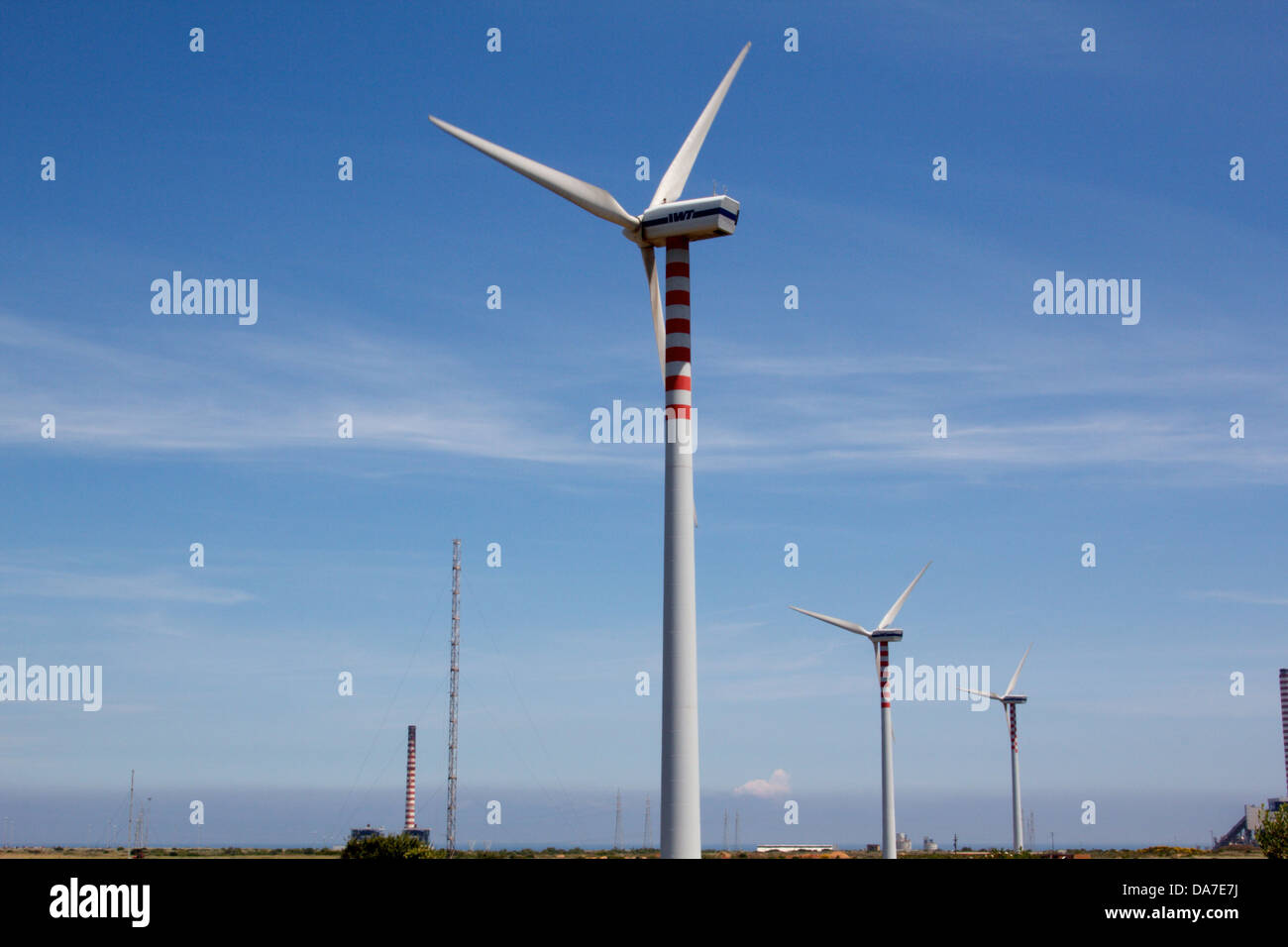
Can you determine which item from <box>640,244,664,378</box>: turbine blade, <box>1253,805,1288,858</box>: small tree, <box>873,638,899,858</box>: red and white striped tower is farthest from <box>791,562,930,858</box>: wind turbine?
<box>640,244,664,378</box>: turbine blade

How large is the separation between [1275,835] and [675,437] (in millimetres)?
84097

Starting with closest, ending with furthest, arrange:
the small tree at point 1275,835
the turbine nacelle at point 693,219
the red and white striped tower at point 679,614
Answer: the red and white striped tower at point 679,614 < the turbine nacelle at point 693,219 < the small tree at point 1275,835

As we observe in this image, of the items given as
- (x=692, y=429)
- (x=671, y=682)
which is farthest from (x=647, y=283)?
(x=671, y=682)

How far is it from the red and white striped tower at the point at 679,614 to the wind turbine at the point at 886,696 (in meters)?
64.5

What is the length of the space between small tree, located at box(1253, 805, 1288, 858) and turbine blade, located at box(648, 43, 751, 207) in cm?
8369

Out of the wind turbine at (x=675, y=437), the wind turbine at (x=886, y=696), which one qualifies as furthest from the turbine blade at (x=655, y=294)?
the wind turbine at (x=886, y=696)

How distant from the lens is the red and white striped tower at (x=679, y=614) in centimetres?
5028

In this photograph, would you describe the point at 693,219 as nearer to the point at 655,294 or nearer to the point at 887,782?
the point at 655,294

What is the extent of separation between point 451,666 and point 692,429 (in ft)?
416

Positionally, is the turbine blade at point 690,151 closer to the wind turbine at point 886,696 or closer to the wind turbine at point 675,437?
the wind turbine at point 675,437

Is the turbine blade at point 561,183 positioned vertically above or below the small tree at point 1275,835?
above

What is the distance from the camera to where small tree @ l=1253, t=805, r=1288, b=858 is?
345 feet
